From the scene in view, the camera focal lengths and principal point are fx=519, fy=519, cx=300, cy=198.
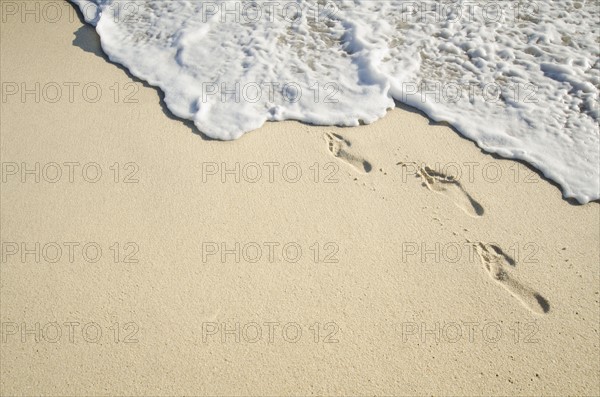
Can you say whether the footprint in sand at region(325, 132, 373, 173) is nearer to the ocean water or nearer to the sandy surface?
the sandy surface

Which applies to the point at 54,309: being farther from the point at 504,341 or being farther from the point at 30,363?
the point at 504,341

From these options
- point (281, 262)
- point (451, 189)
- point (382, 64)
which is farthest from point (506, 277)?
point (382, 64)

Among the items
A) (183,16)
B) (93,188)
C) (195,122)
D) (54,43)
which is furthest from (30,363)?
(183,16)

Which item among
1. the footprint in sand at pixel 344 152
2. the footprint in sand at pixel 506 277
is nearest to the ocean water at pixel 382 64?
the footprint in sand at pixel 344 152

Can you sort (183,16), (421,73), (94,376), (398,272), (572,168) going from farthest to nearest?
1. (183,16)
2. (421,73)
3. (572,168)
4. (398,272)
5. (94,376)

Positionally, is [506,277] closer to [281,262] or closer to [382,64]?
[281,262]
